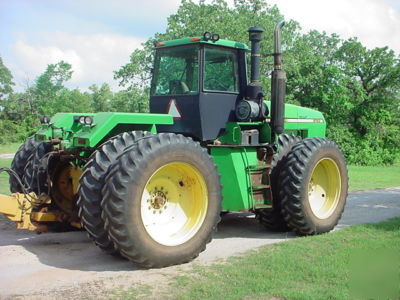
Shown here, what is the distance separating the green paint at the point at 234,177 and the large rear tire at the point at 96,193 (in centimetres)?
177

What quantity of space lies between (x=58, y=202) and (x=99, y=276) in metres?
2.03

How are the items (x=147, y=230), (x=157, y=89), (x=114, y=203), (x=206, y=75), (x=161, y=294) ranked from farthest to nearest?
(x=157, y=89) < (x=206, y=75) < (x=147, y=230) < (x=114, y=203) < (x=161, y=294)

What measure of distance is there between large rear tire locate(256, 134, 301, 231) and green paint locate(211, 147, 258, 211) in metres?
0.57

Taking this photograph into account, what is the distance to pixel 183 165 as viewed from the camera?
5.95m

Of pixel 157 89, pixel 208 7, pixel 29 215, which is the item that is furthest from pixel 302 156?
pixel 208 7

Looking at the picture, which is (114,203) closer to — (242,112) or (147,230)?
(147,230)

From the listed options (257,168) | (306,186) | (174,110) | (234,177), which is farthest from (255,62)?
(306,186)

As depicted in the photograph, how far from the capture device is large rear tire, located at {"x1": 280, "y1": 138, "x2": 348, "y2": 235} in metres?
7.14

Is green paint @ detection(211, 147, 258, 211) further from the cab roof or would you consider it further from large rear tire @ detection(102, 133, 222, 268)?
the cab roof

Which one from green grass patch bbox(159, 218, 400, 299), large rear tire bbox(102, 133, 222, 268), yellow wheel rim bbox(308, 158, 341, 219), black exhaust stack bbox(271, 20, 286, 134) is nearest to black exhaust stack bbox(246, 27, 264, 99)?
black exhaust stack bbox(271, 20, 286, 134)

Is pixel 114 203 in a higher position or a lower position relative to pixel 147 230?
higher

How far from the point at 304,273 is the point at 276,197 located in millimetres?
2234

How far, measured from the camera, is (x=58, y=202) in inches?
275

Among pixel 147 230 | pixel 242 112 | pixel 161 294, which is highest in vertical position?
pixel 242 112
